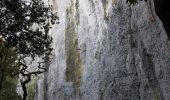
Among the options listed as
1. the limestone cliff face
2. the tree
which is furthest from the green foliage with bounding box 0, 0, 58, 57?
the limestone cliff face

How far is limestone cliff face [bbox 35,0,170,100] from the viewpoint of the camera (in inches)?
627

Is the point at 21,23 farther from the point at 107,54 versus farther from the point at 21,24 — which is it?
the point at 107,54

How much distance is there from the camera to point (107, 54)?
21.9 m

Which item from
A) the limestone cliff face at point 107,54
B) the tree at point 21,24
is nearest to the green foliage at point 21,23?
the tree at point 21,24

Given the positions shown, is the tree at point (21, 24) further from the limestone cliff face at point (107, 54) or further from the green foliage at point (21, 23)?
the limestone cliff face at point (107, 54)

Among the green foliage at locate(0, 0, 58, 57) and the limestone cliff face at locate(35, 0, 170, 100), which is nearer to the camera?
the green foliage at locate(0, 0, 58, 57)

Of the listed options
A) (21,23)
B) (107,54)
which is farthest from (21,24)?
(107,54)

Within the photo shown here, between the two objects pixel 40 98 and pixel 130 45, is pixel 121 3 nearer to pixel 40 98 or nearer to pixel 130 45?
pixel 130 45

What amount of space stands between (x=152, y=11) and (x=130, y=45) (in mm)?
3723

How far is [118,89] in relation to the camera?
1992cm

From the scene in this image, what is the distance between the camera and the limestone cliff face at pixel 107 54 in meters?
15.9

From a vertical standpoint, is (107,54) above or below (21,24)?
below

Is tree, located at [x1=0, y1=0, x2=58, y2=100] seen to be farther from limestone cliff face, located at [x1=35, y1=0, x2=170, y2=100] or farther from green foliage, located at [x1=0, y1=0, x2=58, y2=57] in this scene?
limestone cliff face, located at [x1=35, y1=0, x2=170, y2=100]

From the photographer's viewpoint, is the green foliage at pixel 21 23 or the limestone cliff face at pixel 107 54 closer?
the green foliage at pixel 21 23
